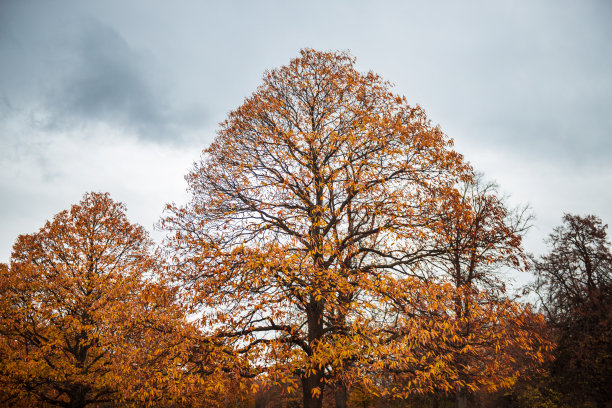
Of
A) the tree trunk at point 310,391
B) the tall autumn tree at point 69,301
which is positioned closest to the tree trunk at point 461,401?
the tree trunk at point 310,391

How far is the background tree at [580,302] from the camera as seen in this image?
1669 centimetres

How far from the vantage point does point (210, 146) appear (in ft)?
35.9

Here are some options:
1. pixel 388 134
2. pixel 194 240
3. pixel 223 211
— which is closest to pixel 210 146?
pixel 223 211

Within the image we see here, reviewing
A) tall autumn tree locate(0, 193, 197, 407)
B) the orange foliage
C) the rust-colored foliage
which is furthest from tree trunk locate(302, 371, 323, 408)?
tall autumn tree locate(0, 193, 197, 407)

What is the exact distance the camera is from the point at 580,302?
18828mm

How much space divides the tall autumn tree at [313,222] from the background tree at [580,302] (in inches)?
581

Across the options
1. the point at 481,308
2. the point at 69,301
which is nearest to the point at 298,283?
the point at 481,308

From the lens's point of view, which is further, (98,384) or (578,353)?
(578,353)

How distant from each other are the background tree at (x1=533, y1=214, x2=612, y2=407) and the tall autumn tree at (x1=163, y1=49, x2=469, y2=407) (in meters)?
14.8

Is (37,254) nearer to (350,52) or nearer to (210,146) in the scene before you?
(210,146)

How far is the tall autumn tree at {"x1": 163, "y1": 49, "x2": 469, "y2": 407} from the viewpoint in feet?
22.6

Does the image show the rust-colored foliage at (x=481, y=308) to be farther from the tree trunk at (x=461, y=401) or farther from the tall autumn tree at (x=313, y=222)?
the tree trunk at (x=461, y=401)

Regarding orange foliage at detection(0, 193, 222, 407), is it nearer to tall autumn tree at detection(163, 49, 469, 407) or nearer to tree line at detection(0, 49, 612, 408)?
tree line at detection(0, 49, 612, 408)

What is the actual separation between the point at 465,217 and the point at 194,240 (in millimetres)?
7242
